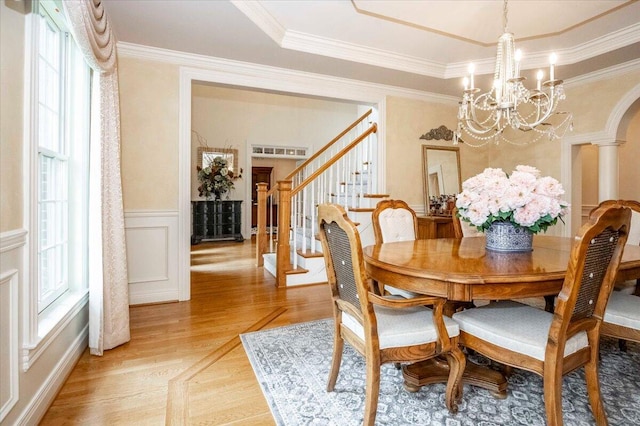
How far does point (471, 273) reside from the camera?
56.5 inches

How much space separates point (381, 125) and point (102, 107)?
3045mm

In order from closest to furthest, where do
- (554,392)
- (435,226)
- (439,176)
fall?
(554,392)
(435,226)
(439,176)

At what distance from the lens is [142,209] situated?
10.4 ft

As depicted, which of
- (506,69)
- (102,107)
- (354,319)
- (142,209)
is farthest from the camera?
(142,209)

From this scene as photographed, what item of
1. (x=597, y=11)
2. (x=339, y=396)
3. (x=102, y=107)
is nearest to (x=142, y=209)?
(x=102, y=107)

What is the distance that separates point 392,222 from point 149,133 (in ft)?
7.88

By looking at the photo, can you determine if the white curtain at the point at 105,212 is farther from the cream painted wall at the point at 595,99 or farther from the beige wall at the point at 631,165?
the beige wall at the point at 631,165

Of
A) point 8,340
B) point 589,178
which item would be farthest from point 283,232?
point 589,178

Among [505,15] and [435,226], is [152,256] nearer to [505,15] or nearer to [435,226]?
[435,226]

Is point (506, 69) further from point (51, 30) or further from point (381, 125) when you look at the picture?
point (51, 30)

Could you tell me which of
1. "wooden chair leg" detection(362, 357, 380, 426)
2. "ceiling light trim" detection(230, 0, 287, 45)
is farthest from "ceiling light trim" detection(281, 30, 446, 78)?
"wooden chair leg" detection(362, 357, 380, 426)

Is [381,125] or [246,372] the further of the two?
[381,125]

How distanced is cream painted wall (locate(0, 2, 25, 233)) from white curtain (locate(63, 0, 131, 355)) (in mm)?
616

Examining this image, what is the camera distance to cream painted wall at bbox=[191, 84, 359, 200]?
7.54 m
